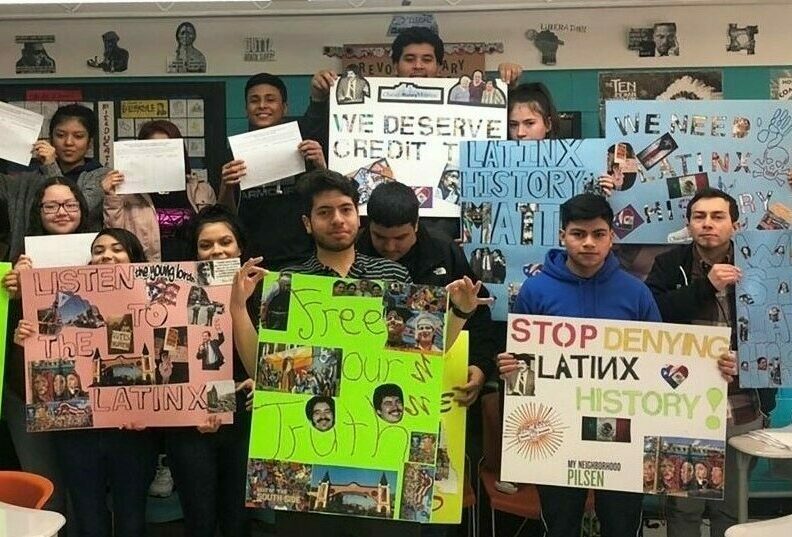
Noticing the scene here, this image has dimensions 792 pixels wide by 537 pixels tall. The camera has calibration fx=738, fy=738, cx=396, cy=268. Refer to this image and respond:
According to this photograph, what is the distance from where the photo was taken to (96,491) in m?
2.63

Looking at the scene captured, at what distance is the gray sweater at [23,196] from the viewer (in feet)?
10.2

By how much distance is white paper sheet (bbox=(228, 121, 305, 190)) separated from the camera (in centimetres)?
309

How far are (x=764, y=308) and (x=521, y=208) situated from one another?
0.97 m

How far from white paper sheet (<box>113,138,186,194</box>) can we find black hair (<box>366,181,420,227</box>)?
0.96 meters

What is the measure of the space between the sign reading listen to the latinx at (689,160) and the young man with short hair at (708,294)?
5.2 inches

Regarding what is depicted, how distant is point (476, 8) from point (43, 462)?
3066 millimetres

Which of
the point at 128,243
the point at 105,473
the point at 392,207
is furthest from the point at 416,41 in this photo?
the point at 105,473

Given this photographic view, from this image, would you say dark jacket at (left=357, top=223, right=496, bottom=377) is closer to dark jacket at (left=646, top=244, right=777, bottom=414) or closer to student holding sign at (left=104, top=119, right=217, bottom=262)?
dark jacket at (left=646, top=244, right=777, bottom=414)

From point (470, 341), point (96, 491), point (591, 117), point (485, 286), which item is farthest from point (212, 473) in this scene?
A: point (591, 117)

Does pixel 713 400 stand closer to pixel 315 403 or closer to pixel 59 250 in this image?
pixel 315 403

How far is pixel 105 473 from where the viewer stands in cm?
266

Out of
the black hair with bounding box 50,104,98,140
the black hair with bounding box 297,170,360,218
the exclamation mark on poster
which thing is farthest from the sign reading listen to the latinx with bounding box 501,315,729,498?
the black hair with bounding box 50,104,98,140

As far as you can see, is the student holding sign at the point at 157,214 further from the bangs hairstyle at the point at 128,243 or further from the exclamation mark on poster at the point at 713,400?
the exclamation mark on poster at the point at 713,400

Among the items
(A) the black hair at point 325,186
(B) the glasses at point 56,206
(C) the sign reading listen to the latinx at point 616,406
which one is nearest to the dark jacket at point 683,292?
(C) the sign reading listen to the latinx at point 616,406
